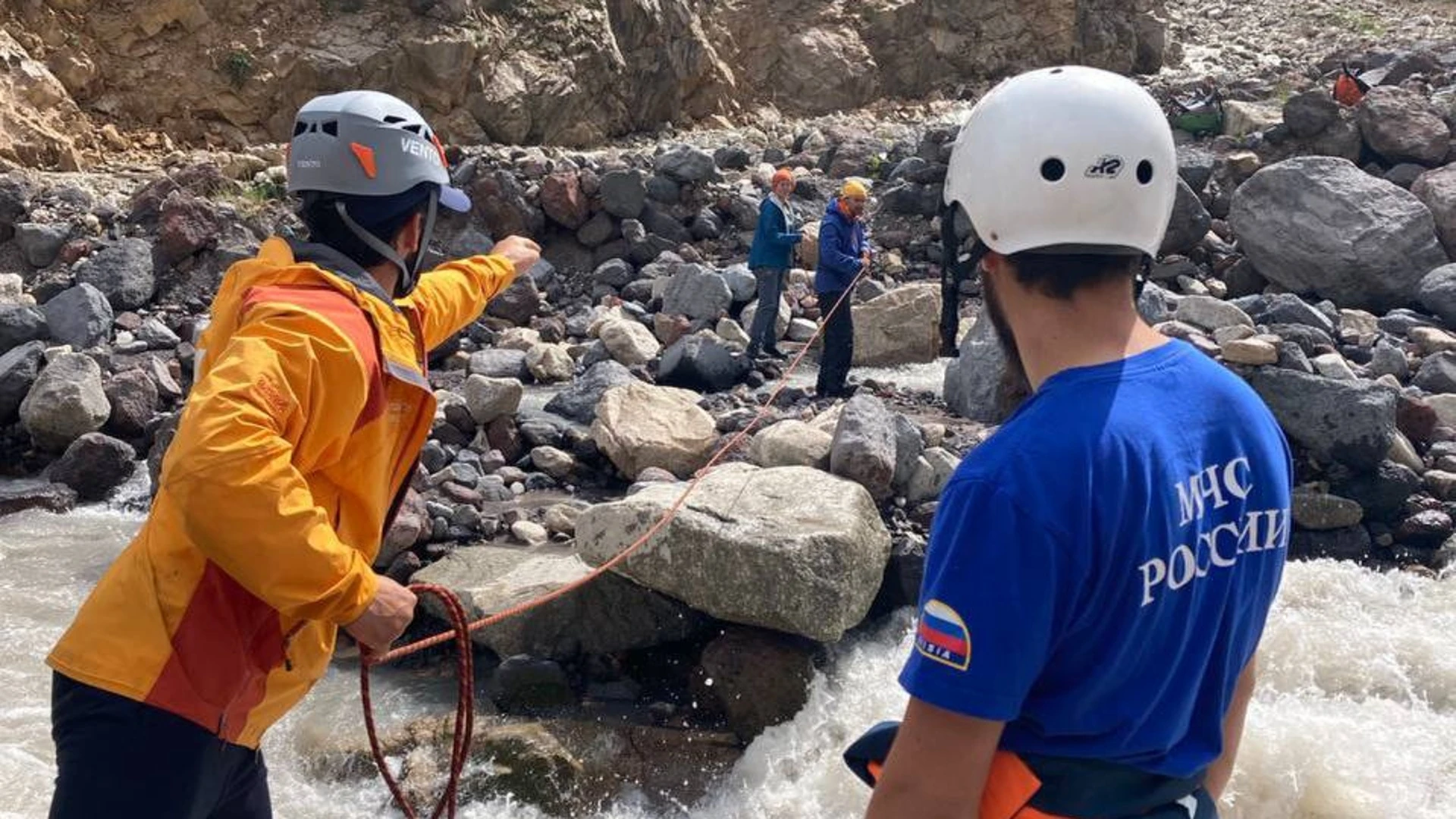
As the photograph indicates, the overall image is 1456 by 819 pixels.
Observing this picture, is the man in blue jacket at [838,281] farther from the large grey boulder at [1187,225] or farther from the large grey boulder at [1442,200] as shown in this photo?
the large grey boulder at [1442,200]

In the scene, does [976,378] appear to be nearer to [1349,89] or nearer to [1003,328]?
→ [1003,328]

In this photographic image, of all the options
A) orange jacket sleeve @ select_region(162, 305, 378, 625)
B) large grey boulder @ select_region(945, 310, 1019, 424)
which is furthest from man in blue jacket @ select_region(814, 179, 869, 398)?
orange jacket sleeve @ select_region(162, 305, 378, 625)

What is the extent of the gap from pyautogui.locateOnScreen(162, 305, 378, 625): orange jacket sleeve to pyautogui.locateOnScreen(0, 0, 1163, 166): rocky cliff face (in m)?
15.0

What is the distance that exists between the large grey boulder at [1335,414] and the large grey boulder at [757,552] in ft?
9.74

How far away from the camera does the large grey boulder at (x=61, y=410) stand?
845 cm

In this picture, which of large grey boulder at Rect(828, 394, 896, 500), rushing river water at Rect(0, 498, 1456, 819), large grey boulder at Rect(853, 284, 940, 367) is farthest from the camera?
large grey boulder at Rect(853, 284, 940, 367)

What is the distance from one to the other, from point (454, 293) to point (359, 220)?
0.60 m

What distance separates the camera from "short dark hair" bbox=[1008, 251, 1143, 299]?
1497 millimetres

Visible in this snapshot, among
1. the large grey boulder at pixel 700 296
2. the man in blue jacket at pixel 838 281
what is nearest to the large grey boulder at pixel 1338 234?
the man in blue jacket at pixel 838 281

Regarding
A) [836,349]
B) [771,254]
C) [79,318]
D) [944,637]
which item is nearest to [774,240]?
[771,254]

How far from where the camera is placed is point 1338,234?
419 inches

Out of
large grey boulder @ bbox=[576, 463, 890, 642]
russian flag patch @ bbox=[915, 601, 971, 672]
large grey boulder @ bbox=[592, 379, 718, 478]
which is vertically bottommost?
large grey boulder @ bbox=[592, 379, 718, 478]

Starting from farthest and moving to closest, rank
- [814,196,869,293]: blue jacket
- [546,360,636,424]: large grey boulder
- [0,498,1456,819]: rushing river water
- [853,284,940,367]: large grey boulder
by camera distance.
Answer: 1. [853,284,940,367]: large grey boulder
2. [814,196,869,293]: blue jacket
3. [546,360,636,424]: large grey boulder
4. [0,498,1456,819]: rushing river water

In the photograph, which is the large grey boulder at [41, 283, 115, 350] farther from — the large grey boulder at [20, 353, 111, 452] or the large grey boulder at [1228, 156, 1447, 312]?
the large grey boulder at [1228, 156, 1447, 312]
